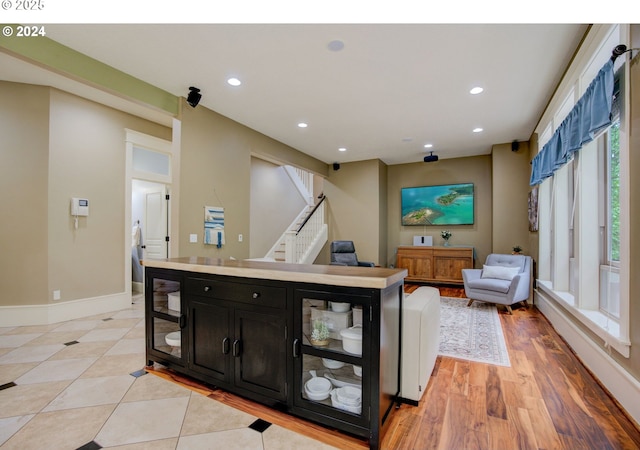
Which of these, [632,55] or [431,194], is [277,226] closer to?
[431,194]

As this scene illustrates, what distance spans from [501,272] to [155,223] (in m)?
6.30

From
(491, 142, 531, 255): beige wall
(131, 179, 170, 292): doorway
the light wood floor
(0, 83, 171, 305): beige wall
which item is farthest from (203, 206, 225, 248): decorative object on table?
(491, 142, 531, 255): beige wall

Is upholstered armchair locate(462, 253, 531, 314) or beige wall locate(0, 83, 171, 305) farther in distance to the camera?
upholstered armchair locate(462, 253, 531, 314)

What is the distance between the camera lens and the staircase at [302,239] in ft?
21.6

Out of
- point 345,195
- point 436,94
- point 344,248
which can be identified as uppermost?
point 436,94

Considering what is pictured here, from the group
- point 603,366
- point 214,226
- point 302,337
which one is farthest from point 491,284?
point 214,226

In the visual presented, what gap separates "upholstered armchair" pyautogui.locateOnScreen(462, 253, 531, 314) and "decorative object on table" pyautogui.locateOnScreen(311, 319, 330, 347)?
3686 millimetres

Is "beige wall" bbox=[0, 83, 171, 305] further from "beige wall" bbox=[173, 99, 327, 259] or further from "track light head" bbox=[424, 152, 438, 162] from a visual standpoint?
"track light head" bbox=[424, 152, 438, 162]

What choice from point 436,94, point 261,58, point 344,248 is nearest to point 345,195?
point 344,248

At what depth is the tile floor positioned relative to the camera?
1.70 m

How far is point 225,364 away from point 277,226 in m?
5.45

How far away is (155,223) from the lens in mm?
5945

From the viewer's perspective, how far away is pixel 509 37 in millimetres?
2594

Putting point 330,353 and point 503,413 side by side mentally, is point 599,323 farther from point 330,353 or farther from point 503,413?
point 330,353
